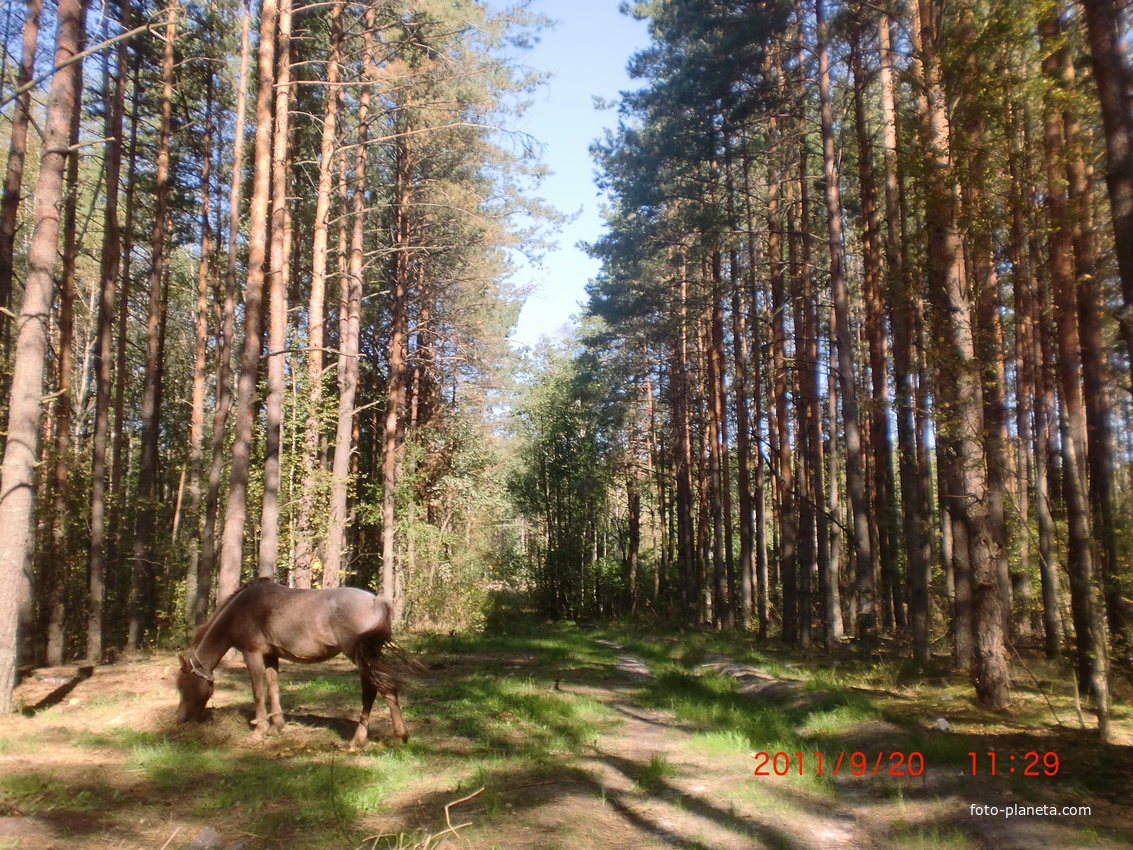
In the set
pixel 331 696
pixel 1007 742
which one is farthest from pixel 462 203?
pixel 1007 742

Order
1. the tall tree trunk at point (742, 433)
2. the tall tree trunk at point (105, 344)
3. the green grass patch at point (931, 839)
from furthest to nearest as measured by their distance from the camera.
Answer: the tall tree trunk at point (742, 433) < the tall tree trunk at point (105, 344) < the green grass patch at point (931, 839)

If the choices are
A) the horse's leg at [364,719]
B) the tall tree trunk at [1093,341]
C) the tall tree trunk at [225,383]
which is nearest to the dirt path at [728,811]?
the horse's leg at [364,719]

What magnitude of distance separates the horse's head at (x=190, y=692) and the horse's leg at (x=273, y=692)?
21.6 inches

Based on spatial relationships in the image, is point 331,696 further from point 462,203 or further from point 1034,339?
point 1034,339

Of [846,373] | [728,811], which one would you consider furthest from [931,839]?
[846,373]

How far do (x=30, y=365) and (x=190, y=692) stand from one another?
3.94 m

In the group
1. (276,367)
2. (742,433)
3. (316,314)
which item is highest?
(316,314)

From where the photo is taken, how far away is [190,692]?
25.1ft

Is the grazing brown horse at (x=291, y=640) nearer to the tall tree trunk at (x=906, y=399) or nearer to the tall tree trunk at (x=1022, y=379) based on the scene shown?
the tall tree trunk at (x=1022, y=379)

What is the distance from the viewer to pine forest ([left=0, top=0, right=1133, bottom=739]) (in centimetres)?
870

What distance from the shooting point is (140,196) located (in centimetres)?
2108

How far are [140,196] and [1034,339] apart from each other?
22.3 m

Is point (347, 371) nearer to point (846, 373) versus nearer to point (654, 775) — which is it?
point (846, 373)

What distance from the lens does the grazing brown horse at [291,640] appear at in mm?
7430
